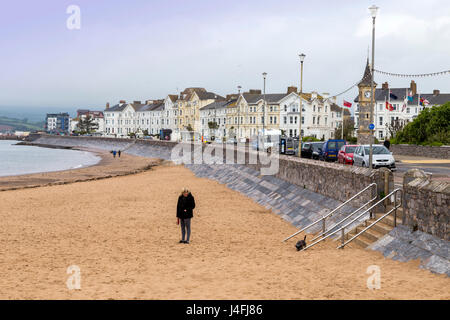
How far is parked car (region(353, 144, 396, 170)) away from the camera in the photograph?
2598 cm

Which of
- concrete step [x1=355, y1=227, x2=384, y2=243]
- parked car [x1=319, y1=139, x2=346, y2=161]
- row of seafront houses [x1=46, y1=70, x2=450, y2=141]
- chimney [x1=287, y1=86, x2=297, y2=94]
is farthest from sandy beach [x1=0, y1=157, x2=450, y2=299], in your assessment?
chimney [x1=287, y1=86, x2=297, y2=94]

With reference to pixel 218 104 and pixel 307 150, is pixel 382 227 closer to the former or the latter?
pixel 307 150

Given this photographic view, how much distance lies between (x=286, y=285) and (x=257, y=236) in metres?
6.82

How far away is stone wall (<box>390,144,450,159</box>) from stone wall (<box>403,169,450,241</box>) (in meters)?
29.5

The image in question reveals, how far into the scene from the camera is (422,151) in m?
43.8

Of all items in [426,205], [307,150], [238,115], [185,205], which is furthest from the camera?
[238,115]

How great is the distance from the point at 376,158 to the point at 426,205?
1455cm

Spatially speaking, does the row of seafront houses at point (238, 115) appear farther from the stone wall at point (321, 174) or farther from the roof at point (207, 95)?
the stone wall at point (321, 174)

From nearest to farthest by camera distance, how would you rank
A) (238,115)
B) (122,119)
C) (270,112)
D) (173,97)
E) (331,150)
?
(331,150), (238,115), (270,112), (173,97), (122,119)

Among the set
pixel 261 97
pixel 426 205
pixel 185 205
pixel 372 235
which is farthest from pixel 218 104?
pixel 426 205

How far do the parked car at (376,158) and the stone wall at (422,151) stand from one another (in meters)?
14.8
